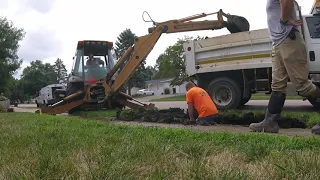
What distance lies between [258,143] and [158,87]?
81170mm

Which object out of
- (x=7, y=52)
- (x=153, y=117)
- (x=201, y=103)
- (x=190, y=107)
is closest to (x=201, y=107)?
(x=201, y=103)

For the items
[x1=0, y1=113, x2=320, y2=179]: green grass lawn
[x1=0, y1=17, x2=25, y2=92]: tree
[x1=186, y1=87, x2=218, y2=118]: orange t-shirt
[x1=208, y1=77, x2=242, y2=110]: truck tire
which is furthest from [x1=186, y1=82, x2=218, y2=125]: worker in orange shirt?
[x1=0, y1=17, x2=25, y2=92]: tree

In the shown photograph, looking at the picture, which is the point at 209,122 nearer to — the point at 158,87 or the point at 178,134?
the point at 178,134

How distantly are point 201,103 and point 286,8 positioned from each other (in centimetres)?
290

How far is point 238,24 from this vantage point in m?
11.6

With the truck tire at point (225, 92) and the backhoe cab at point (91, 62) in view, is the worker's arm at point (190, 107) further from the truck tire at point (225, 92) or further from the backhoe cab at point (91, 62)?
the backhoe cab at point (91, 62)

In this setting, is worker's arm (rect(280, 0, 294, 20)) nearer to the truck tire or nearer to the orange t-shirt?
the orange t-shirt

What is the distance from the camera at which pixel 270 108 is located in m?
4.97

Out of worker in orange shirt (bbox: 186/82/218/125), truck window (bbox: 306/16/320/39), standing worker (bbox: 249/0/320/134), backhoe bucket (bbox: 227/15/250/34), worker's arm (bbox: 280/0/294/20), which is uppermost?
backhoe bucket (bbox: 227/15/250/34)

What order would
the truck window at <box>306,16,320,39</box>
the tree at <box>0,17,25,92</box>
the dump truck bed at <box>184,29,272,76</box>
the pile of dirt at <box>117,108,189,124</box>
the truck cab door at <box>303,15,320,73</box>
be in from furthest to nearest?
the tree at <box>0,17,25,92</box> → the dump truck bed at <box>184,29,272,76</box> → the truck window at <box>306,16,320,39</box> → the truck cab door at <box>303,15,320,73</box> → the pile of dirt at <box>117,108,189,124</box>

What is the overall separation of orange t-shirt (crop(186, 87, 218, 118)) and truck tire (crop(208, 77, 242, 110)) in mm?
3166

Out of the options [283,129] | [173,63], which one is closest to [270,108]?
[283,129]

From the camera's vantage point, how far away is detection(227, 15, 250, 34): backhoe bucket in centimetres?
1156

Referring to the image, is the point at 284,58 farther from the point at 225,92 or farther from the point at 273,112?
the point at 225,92
